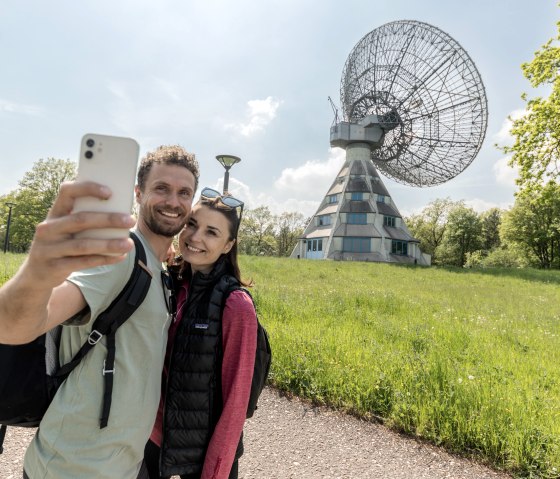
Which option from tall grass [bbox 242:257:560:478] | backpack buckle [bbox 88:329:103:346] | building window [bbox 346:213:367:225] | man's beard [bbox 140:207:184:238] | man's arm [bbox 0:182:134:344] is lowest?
tall grass [bbox 242:257:560:478]

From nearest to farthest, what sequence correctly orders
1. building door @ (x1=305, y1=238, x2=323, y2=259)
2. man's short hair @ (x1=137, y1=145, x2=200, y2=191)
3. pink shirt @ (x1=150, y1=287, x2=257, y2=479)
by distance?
pink shirt @ (x1=150, y1=287, x2=257, y2=479) < man's short hair @ (x1=137, y1=145, x2=200, y2=191) < building door @ (x1=305, y1=238, x2=323, y2=259)

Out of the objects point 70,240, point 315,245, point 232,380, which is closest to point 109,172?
point 70,240

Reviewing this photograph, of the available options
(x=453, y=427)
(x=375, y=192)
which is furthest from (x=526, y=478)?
(x=375, y=192)

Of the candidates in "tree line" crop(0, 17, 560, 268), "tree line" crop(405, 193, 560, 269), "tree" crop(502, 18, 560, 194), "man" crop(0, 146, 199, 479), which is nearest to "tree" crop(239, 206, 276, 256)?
"tree line" crop(0, 17, 560, 268)

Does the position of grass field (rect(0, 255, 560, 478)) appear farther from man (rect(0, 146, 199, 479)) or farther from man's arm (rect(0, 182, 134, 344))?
man's arm (rect(0, 182, 134, 344))

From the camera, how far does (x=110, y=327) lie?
160 centimetres

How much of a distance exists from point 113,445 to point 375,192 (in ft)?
142

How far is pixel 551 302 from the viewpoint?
623 inches

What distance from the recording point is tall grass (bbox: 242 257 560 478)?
3.76 metres

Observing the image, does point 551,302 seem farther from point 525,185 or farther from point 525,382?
point 525,382

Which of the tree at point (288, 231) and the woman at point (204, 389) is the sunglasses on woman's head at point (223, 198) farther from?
the tree at point (288, 231)

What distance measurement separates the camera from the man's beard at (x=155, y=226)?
218cm

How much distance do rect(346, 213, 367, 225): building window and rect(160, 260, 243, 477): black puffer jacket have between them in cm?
4133

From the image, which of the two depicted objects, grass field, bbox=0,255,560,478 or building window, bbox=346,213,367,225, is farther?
building window, bbox=346,213,367,225
